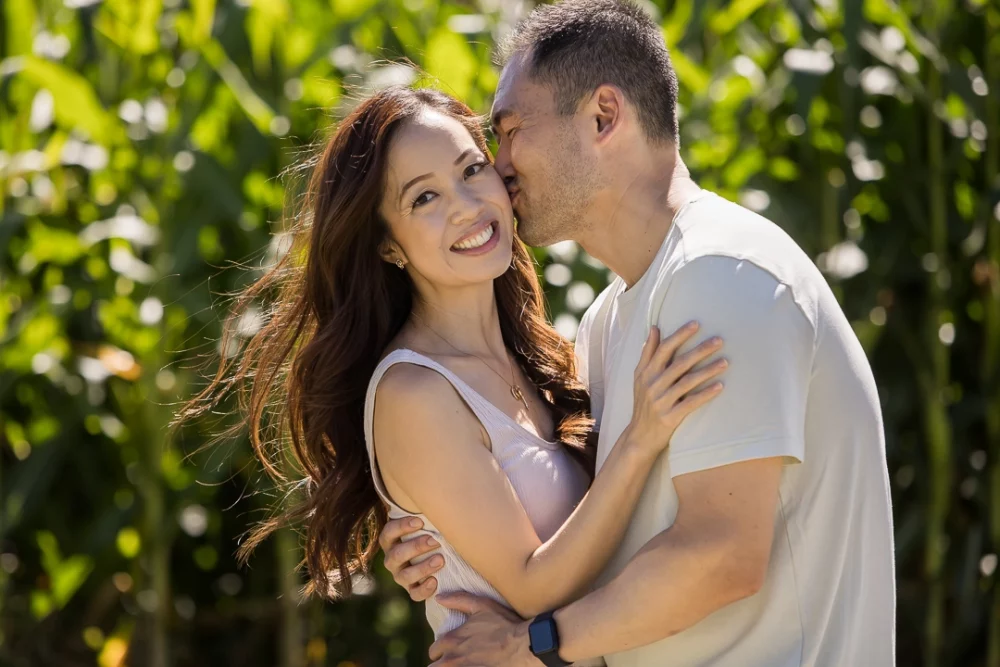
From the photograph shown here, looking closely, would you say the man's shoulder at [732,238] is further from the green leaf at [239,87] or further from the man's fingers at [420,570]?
the green leaf at [239,87]

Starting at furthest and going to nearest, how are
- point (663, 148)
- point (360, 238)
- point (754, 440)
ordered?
point (360, 238) < point (663, 148) < point (754, 440)

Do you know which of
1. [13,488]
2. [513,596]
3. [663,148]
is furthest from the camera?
[13,488]

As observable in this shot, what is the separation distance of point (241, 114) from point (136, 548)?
1.33 m

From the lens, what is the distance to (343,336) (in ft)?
7.38

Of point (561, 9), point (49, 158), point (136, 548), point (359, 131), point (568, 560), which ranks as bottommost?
point (136, 548)

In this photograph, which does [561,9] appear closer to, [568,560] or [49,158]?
[568,560]

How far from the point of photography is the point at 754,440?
5.64 ft

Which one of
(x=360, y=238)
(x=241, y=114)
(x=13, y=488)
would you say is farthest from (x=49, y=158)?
(x=360, y=238)

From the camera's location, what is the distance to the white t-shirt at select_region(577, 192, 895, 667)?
1.75m

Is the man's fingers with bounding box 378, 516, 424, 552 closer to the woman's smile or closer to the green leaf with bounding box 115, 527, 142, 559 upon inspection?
the woman's smile

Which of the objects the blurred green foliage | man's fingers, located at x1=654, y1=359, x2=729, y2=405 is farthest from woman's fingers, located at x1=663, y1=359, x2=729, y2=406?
the blurred green foliage

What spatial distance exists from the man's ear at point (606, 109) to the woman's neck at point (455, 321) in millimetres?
418

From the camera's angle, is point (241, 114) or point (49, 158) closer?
point (49, 158)

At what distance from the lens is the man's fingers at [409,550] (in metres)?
2.12
